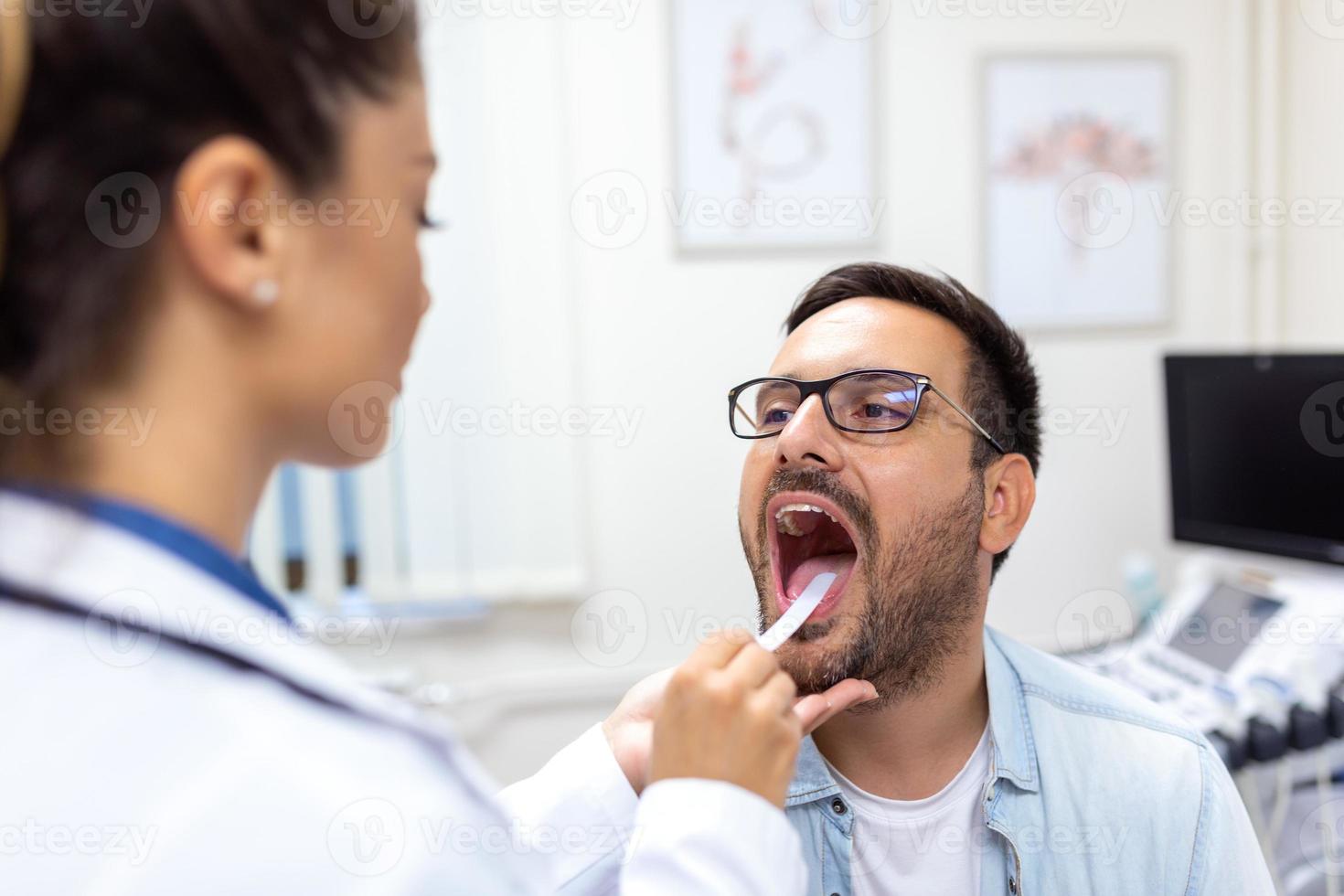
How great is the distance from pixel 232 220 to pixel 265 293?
0.04 meters

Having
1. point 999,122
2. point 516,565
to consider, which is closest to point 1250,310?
point 999,122

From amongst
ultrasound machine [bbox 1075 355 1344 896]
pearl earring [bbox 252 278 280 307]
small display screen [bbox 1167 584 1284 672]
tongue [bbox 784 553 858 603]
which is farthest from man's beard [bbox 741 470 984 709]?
small display screen [bbox 1167 584 1284 672]

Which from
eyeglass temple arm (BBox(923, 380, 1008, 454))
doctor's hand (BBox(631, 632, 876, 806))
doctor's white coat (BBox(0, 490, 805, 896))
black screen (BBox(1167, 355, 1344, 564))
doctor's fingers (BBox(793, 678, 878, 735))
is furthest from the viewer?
black screen (BBox(1167, 355, 1344, 564))

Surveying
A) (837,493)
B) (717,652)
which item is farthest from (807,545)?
(717,652)

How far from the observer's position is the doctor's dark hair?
0.48 meters

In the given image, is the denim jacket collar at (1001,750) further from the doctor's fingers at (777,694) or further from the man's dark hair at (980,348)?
the doctor's fingers at (777,694)

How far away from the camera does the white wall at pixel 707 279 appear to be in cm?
221

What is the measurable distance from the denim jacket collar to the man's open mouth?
19 cm

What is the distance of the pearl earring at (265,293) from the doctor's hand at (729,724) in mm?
407

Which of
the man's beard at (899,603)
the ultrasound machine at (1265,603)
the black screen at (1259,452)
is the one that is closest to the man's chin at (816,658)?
the man's beard at (899,603)

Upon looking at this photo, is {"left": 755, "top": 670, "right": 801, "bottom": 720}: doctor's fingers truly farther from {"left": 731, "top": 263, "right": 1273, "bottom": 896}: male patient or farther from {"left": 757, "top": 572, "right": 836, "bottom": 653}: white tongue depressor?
{"left": 731, "top": 263, "right": 1273, "bottom": 896}: male patient

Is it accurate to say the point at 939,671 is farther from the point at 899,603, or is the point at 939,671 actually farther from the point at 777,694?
the point at 777,694

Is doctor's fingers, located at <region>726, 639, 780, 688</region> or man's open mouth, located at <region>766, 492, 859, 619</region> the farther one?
man's open mouth, located at <region>766, 492, 859, 619</region>

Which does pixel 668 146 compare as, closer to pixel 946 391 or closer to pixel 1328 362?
pixel 946 391
